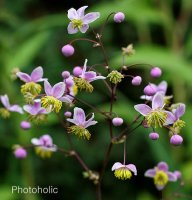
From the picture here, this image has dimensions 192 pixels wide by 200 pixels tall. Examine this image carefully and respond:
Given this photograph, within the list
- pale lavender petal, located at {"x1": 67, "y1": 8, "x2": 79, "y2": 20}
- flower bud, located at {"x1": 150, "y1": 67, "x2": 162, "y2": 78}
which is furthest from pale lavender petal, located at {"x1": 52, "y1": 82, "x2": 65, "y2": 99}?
flower bud, located at {"x1": 150, "y1": 67, "x2": 162, "y2": 78}

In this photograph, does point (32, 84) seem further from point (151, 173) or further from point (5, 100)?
point (151, 173)

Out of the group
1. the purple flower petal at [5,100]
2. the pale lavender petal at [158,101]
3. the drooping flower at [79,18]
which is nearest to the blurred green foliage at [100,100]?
the purple flower petal at [5,100]

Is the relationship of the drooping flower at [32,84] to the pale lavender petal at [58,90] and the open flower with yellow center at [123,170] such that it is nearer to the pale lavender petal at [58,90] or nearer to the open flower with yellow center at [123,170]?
the pale lavender petal at [58,90]

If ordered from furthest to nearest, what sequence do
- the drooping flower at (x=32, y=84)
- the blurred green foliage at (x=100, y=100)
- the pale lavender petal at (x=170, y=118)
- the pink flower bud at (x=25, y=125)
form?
the blurred green foliage at (x=100, y=100) → the pink flower bud at (x=25, y=125) → the drooping flower at (x=32, y=84) → the pale lavender petal at (x=170, y=118)

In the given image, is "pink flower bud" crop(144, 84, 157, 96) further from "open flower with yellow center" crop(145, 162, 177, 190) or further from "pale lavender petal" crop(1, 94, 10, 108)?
"pale lavender petal" crop(1, 94, 10, 108)

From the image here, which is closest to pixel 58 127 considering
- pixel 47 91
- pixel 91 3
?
pixel 91 3

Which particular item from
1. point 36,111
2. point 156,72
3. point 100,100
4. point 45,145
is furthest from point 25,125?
point 100,100
